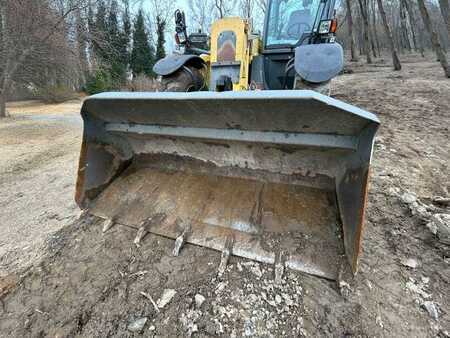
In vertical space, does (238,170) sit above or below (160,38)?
below

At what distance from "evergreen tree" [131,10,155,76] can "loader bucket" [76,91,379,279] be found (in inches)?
1078

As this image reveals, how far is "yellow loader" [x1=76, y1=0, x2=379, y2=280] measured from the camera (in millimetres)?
1498

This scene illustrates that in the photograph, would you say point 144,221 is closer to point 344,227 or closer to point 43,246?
point 43,246

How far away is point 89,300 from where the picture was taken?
152 cm

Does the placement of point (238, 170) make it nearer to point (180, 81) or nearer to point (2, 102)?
point (180, 81)

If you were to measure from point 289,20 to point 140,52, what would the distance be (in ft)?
92.4

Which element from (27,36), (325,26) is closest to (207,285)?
(325,26)

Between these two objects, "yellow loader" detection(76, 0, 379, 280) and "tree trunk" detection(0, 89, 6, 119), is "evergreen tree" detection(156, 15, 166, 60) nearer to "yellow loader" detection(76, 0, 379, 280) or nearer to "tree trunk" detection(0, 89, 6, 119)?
"tree trunk" detection(0, 89, 6, 119)

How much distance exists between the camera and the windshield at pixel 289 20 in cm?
342

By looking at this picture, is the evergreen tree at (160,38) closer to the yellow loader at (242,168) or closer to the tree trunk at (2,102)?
the tree trunk at (2,102)

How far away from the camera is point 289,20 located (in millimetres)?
3547

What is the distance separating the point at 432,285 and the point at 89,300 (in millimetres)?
1962

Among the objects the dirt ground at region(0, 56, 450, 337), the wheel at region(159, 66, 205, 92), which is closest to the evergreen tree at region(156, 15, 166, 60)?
the wheel at region(159, 66, 205, 92)

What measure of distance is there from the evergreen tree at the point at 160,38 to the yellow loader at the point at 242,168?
29.2 meters
